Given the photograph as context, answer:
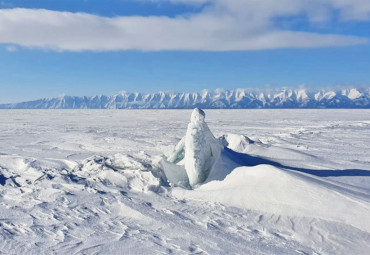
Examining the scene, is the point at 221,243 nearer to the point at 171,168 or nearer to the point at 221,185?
the point at 221,185

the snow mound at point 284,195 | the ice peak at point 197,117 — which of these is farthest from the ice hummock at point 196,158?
the snow mound at point 284,195

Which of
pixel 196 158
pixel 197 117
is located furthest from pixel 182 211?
pixel 197 117

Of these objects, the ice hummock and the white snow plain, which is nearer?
the white snow plain

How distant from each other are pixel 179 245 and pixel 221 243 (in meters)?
0.56

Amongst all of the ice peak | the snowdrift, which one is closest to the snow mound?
the snowdrift

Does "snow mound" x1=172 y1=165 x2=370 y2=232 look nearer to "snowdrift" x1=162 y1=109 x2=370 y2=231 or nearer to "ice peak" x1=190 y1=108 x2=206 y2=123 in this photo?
"snowdrift" x1=162 y1=109 x2=370 y2=231

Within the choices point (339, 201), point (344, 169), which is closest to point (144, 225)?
point (339, 201)

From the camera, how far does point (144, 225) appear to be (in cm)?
548

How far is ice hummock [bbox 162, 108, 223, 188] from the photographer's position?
24.7ft

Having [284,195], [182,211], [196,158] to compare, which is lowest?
[182,211]

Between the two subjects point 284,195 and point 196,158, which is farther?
point 196,158

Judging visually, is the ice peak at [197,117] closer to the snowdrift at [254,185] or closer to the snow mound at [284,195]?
the snowdrift at [254,185]

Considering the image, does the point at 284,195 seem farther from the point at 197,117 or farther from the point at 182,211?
the point at 197,117

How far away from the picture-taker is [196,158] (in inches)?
294
